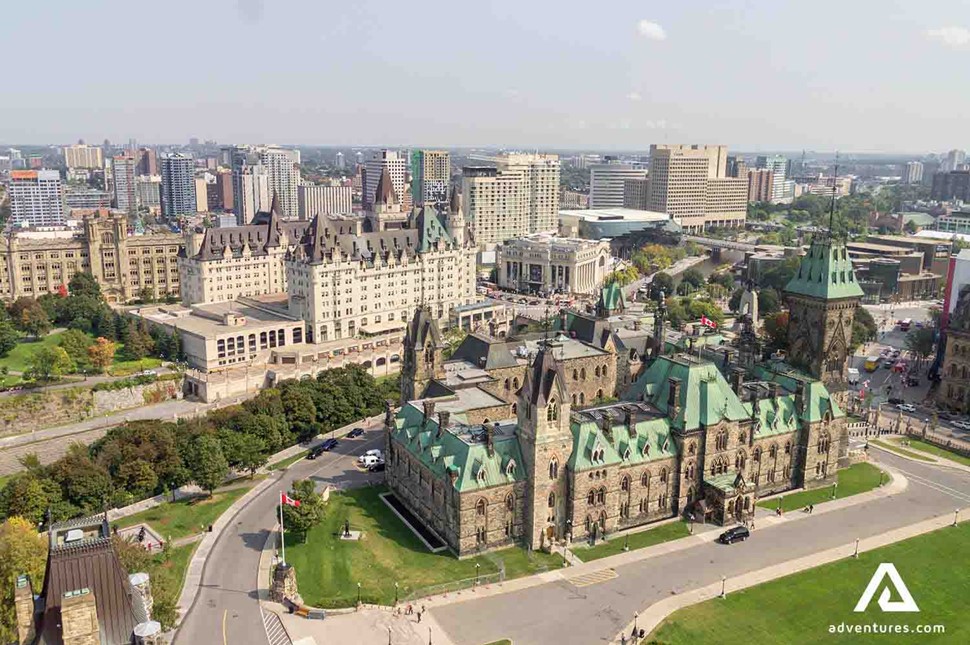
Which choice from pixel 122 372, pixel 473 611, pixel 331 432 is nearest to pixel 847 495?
pixel 473 611

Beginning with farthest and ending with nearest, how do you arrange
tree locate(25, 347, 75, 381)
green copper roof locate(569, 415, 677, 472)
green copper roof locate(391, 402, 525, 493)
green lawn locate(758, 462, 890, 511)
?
tree locate(25, 347, 75, 381)
green lawn locate(758, 462, 890, 511)
green copper roof locate(569, 415, 677, 472)
green copper roof locate(391, 402, 525, 493)

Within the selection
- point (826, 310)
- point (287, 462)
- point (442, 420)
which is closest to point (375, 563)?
point (442, 420)

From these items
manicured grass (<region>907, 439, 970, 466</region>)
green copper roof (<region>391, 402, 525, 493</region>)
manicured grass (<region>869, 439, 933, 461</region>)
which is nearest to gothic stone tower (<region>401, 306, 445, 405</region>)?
green copper roof (<region>391, 402, 525, 493</region>)

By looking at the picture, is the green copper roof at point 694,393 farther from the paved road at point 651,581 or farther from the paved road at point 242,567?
the paved road at point 242,567

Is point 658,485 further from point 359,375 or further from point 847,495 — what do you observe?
point 359,375

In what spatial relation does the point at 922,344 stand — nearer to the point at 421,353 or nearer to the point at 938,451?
the point at 938,451

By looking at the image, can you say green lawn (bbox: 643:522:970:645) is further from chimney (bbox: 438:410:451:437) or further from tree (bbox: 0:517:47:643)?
tree (bbox: 0:517:47:643)
